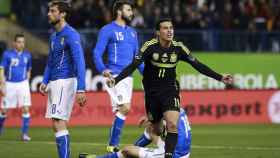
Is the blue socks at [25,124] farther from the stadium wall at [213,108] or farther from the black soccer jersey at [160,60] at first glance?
the black soccer jersey at [160,60]

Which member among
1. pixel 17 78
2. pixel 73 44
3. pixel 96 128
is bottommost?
pixel 96 128

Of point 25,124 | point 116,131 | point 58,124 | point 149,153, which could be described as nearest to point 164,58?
point 149,153

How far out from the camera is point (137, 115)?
24.4 metres

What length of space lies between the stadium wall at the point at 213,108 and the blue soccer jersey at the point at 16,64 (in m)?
3.21

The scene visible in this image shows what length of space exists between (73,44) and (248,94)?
13.5m

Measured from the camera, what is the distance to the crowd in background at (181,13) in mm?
27359

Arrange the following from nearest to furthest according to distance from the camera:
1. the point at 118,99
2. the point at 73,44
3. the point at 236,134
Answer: the point at 73,44
the point at 118,99
the point at 236,134

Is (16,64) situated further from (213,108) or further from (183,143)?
(183,143)

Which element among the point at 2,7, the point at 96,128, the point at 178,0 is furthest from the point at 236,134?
the point at 2,7

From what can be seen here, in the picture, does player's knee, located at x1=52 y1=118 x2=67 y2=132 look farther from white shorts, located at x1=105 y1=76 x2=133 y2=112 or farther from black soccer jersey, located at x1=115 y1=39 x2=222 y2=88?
white shorts, located at x1=105 y1=76 x2=133 y2=112

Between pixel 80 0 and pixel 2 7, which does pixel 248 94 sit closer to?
pixel 80 0

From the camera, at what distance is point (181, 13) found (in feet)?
92.5

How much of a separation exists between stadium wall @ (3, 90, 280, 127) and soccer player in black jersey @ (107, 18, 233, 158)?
37.2ft

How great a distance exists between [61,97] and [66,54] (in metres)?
0.62
